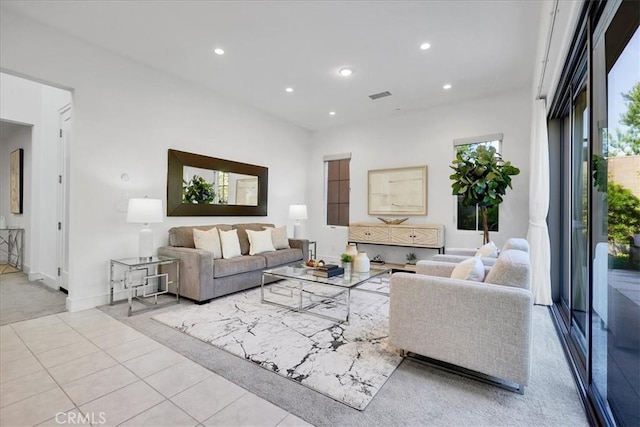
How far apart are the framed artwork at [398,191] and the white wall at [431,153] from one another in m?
0.12

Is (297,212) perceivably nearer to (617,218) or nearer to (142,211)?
(142,211)

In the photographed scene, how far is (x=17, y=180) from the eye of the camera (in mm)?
5289

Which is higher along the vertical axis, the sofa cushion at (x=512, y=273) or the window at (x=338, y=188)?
the window at (x=338, y=188)

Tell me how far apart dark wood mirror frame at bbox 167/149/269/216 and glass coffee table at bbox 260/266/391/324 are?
58.3 inches

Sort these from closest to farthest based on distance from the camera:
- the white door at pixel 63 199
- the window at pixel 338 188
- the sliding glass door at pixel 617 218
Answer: the sliding glass door at pixel 617 218, the white door at pixel 63 199, the window at pixel 338 188

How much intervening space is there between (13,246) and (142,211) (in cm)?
455

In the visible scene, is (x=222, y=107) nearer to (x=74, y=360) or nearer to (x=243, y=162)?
(x=243, y=162)

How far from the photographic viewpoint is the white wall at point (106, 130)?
124 inches

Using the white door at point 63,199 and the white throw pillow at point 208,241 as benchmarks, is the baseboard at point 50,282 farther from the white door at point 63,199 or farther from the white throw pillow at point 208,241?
the white throw pillow at point 208,241

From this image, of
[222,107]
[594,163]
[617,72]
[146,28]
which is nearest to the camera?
[617,72]

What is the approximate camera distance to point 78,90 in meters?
3.37

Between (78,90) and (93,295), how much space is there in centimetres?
238

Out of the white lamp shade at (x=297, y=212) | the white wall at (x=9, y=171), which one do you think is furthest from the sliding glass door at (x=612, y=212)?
the white wall at (x=9, y=171)

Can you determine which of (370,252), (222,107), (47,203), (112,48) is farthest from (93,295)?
(370,252)
